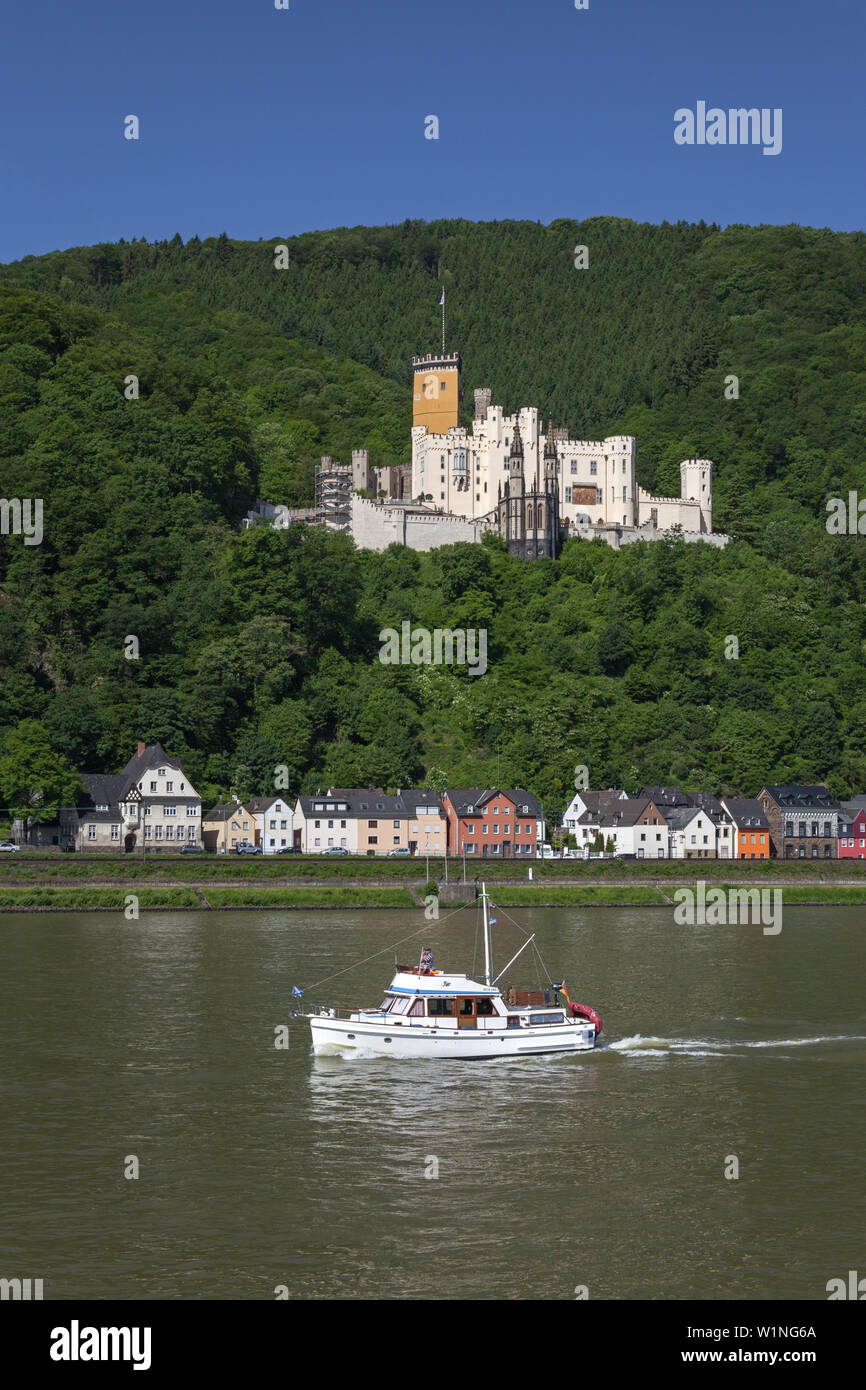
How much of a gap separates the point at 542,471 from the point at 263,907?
62.2 meters

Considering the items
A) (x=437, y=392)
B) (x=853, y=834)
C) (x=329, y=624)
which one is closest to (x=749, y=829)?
(x=853, y=834)

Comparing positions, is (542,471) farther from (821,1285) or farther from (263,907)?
(821,1285)

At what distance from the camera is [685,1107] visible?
106 feet

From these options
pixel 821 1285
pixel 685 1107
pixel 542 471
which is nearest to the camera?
pixel 821 1285

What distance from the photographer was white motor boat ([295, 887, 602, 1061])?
3741cm

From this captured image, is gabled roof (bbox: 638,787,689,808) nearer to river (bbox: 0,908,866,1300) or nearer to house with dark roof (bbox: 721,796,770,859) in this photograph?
house with dark roof (bbox: 721,796,770,859)

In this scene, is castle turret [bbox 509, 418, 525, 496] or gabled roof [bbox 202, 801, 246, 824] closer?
gabled roof [bbox 202, 801, 246, 824]

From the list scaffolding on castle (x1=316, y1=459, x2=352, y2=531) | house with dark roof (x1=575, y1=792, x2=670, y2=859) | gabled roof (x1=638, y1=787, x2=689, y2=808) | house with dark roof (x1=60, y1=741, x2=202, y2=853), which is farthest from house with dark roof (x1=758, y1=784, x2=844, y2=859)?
scaffolding on castle (x1=316, y1=459, x2=352, y2=531)

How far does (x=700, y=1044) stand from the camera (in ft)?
127

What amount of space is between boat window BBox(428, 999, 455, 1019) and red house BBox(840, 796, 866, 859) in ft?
219

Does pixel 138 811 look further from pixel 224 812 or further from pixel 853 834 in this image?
pixel 853 834

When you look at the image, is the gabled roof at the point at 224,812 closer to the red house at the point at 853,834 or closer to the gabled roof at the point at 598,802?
the gabled roof at the point at 598,802

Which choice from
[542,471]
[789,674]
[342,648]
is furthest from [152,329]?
[789,674]

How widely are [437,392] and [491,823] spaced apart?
59.3 meters
